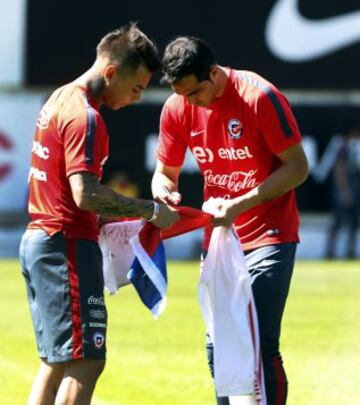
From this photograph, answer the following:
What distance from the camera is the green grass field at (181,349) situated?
9.50 metres

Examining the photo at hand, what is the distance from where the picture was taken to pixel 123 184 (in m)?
22.0

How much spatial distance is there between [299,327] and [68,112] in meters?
7.20

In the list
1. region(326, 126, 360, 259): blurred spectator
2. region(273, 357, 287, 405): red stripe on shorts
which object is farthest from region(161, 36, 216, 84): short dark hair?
region(326, 126, 360, 259): blurred spectator

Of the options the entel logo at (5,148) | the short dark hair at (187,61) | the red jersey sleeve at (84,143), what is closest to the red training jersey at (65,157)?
the red jersey sleeve at (84,143)

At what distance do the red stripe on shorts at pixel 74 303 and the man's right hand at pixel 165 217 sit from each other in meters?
0.49

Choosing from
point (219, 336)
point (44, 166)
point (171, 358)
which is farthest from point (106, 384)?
point (44, 166)

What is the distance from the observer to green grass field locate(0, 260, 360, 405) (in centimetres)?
950

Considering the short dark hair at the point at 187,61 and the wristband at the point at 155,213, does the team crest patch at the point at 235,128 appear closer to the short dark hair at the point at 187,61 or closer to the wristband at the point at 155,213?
the short dark hair at the point at 187,61

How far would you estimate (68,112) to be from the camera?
21.8 feet

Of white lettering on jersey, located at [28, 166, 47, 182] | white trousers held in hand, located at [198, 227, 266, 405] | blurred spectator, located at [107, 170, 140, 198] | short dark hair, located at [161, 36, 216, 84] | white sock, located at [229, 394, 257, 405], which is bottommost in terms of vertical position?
Answer: blurred spectator, located at [107, 170, 140, 198]

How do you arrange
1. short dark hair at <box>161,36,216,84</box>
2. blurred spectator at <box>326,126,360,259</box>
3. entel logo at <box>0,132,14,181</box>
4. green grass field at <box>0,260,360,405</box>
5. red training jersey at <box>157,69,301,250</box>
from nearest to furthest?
short dark hair at <box>161,36,216,84</box> → red training jersey at <box>157,69,301,250</box> → green grass field at <box>0,260,360,405</box> → blurred spectator at <box>326,126,360,259</box> → entel logo at <box>0,132,14,181</box>

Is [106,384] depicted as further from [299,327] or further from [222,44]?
[222,44]

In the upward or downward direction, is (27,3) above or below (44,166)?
below

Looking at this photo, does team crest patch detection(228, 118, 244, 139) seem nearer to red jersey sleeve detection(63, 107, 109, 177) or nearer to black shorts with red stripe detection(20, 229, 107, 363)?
red jersey sleeve detection(63, 107, 109, 177)
